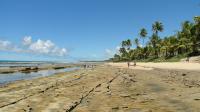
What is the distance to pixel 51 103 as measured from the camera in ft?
45.2

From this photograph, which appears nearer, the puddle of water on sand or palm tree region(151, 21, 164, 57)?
the puddle of water on sand

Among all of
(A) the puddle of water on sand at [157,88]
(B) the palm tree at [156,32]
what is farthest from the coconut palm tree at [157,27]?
(A) the puddle of water on sand at [157,88]

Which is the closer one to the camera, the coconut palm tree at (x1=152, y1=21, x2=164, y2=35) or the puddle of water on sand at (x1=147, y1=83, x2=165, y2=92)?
the puddle of water on sand at (x1=147, y1=83, x2=165, y2=92)

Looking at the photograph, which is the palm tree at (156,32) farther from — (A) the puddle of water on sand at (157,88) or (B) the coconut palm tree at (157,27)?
(A) the puddle of water on sand at (157,88)

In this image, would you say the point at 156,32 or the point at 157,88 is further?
the point at 156,32

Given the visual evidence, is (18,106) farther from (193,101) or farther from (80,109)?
(193,101)

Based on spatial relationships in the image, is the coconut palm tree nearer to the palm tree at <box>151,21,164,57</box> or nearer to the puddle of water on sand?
the palm tree at <box>151,21,164,57</box>

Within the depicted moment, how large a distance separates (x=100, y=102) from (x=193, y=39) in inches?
4036

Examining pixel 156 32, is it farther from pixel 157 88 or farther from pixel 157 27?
pixel 157 88

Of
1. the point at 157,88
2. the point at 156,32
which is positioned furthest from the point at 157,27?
the point at 157,88

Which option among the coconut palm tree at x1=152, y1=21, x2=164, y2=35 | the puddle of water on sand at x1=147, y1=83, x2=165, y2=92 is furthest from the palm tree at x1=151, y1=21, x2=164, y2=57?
the puddle of water on sand at x1=147, y1=83, x2=165, y2=92

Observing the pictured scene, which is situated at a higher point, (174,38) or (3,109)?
(174,38)

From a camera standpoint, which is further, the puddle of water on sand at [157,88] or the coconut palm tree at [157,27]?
the coconut palm tree at [157,27]

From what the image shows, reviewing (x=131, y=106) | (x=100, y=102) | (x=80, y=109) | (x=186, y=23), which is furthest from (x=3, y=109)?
(x=186, y=23)
